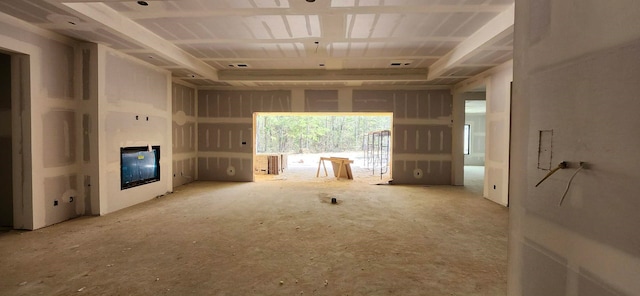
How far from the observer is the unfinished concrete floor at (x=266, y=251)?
2.50 metres

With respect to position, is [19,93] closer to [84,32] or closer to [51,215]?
[84,32]

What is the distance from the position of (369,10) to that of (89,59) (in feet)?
15.0

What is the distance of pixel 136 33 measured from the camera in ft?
14.1

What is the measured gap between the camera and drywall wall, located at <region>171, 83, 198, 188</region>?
7.39m

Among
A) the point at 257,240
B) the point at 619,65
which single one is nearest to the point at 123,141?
the point at 257,240

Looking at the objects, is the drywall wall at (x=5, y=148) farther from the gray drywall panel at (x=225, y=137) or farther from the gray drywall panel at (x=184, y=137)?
the gray drywall panel at (x=225, y=137)

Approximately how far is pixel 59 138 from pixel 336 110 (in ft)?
20.0

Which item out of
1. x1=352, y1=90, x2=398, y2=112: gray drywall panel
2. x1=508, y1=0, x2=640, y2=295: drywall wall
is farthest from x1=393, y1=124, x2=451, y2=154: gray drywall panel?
x1=508, y1=0, x2=640, y2=295: drywall wall

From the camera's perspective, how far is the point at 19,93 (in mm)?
3820

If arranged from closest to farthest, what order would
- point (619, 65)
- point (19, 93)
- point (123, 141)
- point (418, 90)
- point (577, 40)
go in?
point (619, 65) < point (577, 40) < point (19, 93) < point (123, 141) < point (418, 90)

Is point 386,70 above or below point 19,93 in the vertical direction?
above

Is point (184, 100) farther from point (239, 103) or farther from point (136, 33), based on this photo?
point (136, 33)

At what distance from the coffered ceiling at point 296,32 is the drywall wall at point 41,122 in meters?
0.32

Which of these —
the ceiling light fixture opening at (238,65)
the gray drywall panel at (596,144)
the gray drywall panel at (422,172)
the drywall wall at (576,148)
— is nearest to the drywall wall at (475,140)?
the gray drywall panel at (422,172)
